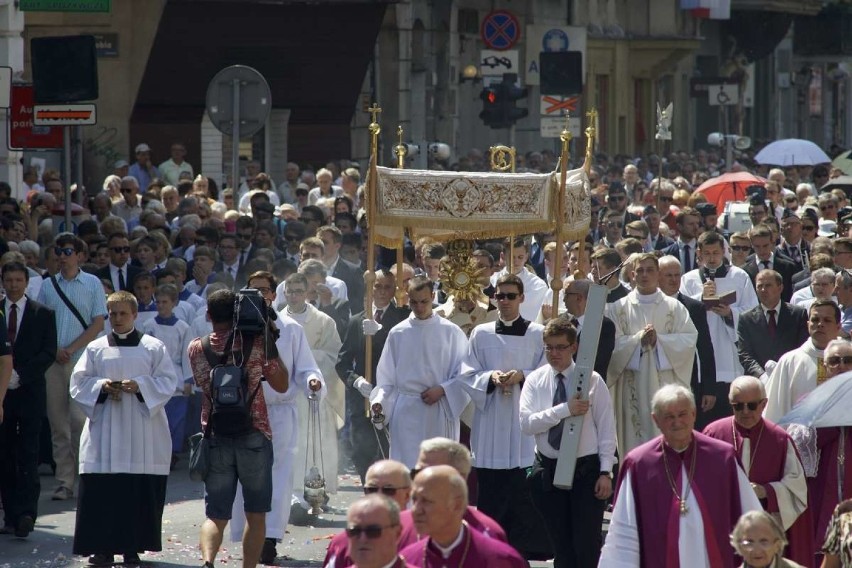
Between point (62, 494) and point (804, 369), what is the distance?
547 cm

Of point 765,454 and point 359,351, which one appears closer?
point 765,454

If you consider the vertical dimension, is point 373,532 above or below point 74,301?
below

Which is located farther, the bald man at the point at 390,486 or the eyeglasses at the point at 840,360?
the eyeglasses at the point at 840,360

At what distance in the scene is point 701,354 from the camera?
1372cm

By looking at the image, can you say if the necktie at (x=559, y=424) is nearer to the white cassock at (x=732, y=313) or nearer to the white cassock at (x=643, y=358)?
the white cassock at (x=643, y=358)

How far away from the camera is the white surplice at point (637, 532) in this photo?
29.1ft

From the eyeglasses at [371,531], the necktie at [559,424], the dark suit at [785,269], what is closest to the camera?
the eyeglasses at [371,531]

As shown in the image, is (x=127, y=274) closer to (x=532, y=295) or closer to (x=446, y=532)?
(x=532, y=295)

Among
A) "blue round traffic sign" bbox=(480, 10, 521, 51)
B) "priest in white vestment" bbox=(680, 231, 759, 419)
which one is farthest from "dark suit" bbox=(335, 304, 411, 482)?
"blue round traffic sign" bbox=(480, 10, 521, 51)

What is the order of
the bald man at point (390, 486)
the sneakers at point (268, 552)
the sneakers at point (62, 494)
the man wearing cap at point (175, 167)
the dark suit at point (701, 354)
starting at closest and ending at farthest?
1. the bald man at point (390, 486)
2. the sneakers at point (268, 552)
3. the dark suit at point (701, 354)
4. the sneakers at point (62, 494)
5. the man wearing cap at point (175, 167)

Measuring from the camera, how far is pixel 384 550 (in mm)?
6961

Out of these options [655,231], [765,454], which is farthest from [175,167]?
[765,454]

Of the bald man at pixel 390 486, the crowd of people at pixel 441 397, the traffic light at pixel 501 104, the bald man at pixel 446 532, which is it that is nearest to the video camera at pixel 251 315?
the crowd of people at pixel 441 397

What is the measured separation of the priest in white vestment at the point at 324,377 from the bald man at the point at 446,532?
6270 millimetres
